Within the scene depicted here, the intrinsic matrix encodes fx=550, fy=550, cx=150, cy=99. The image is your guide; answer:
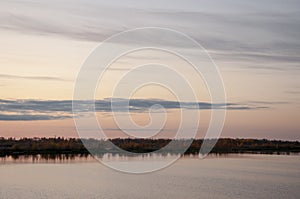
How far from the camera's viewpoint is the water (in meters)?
23.2

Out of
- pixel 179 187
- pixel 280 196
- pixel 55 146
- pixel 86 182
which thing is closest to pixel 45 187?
pixel 86 182

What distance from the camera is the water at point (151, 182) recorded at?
76.3 feet

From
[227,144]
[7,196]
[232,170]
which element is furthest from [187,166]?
[227,144]

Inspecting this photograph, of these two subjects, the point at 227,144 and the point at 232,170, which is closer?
the point at 232,170

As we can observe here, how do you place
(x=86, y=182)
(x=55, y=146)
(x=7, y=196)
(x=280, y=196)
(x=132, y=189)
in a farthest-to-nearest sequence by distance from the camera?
(x=55, y=146), (x=86, y=182), (x=132, y=189), (x=280, y=196), (x=7, y=196)

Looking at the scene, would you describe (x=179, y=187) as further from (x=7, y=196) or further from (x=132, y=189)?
(x=7, y=196)

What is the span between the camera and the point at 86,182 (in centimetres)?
2681

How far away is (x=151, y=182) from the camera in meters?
27.6

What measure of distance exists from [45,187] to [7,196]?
3202 millimetres

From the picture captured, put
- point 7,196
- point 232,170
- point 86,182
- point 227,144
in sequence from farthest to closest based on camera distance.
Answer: point 227,144, point 232,170, point 86,182, point 7,196

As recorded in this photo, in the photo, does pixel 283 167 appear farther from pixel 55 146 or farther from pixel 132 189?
pixel 55 146

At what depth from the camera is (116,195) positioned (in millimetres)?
22719

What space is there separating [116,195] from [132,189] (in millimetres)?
2149

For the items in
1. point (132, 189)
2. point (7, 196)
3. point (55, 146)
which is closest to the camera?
point (7, 196)
